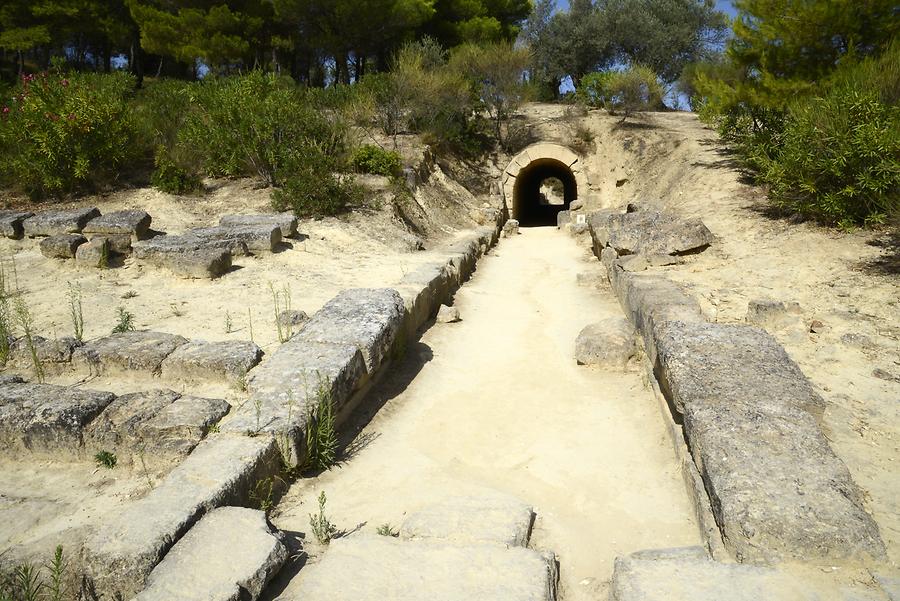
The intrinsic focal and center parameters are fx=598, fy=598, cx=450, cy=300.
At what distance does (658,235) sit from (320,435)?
673 centimetres

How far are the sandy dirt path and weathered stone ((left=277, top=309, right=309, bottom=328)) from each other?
1.18 m

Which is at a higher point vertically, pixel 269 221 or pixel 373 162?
pixel 373 162

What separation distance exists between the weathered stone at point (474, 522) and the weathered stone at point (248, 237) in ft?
21.2

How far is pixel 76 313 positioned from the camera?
6477mm

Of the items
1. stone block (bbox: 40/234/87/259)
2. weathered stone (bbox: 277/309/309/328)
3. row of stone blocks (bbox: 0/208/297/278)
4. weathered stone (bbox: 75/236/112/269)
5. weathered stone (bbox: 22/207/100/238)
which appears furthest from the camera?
weathered stone (bbox: 22/207/100/238)

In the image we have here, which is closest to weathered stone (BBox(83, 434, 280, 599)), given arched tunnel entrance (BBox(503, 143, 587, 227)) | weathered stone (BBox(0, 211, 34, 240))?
weathered stone (BBox(0, 211, 34, 240))

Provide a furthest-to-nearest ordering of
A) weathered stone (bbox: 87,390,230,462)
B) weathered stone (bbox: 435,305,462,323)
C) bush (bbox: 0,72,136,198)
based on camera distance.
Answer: bush (bbox: 0,72,136,198)
weathered stone (bbox: 435,305,462,323)
weathered stone (bbox: 87,390,230,462)

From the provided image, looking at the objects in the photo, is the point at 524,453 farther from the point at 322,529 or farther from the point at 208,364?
the point at 208,364

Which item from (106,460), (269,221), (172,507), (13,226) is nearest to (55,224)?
(13,226)

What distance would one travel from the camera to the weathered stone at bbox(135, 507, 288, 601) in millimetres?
2492

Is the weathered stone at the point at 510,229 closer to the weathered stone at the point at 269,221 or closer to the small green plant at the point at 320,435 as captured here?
the weathered stone at the point at 269,221

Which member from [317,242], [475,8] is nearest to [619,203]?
[317,242]

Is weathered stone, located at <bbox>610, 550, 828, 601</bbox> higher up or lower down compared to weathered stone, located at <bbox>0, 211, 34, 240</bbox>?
lower down

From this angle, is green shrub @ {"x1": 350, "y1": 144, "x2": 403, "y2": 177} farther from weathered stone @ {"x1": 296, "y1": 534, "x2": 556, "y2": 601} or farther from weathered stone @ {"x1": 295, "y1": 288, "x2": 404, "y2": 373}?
weathered stone @ {"x1": 296, "y1": 534, "x2": 556, "y2": 601}
